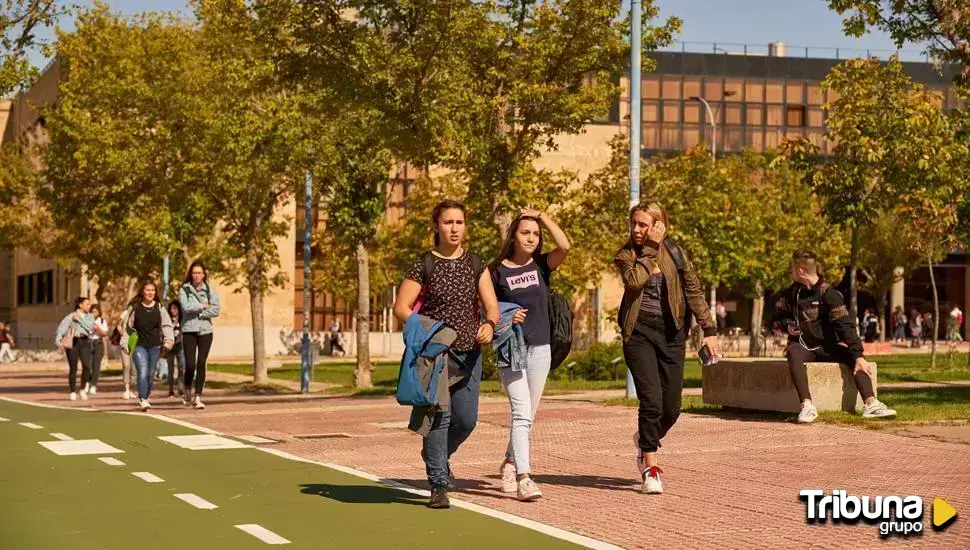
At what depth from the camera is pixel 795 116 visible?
85688 millimetres

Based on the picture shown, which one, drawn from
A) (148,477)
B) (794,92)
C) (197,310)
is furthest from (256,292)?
(794,92)

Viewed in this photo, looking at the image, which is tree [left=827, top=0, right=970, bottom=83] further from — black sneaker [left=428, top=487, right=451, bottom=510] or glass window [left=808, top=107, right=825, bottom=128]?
glass window [left=808, top=107, right=825, bottom=128]

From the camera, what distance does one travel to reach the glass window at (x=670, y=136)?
276 ft

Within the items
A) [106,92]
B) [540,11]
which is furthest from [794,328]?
[106,92]

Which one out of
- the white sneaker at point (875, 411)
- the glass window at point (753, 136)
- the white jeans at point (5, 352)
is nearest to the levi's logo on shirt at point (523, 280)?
the white sneaker at point (875, 411)

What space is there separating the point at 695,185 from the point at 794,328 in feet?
103

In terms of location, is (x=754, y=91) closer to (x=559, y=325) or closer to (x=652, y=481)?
(x=559, y=325)

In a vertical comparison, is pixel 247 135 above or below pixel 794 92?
below

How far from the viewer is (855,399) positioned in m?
15.9

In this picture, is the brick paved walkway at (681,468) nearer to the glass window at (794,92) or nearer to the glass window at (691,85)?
the glass window at (691,85)

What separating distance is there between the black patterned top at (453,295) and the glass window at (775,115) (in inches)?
3050

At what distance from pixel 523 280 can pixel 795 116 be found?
7761cm

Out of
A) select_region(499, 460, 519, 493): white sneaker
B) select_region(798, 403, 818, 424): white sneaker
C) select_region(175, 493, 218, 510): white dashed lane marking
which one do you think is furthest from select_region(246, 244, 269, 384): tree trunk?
select_region(499, 460, 519, 493): white sneaker

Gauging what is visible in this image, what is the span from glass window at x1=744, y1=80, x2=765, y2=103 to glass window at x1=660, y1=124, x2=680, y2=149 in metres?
4.16
